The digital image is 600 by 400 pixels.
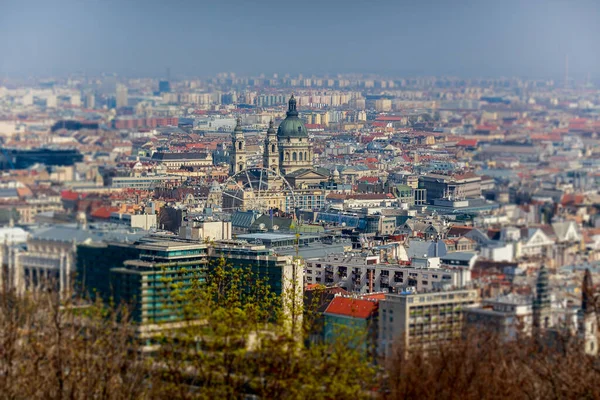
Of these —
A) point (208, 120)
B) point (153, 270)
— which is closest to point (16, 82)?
point (208, 120)

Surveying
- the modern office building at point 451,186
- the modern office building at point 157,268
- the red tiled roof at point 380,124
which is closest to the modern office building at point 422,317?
the modern office building at point 157,268

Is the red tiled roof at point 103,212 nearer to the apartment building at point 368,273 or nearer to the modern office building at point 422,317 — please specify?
the modern office building at point 422,317

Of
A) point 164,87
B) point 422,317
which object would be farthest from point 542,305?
point 164,87

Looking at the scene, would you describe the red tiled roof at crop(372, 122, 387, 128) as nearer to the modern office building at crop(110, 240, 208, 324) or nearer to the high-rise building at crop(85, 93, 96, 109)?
the high-rise building at crop(85, 93, 96, 109)

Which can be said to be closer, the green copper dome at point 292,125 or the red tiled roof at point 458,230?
the red tiled roof at point 458,230

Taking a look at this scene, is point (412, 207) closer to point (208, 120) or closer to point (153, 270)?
point (208, 120)

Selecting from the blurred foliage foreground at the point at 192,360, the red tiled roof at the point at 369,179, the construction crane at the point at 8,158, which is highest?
the construction crane at the point at 8,158

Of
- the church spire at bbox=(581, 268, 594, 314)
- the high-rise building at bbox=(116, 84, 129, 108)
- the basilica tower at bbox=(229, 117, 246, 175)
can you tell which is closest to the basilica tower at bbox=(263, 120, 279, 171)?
the basilica tower at bbox=(229, 117, 246, 175)
